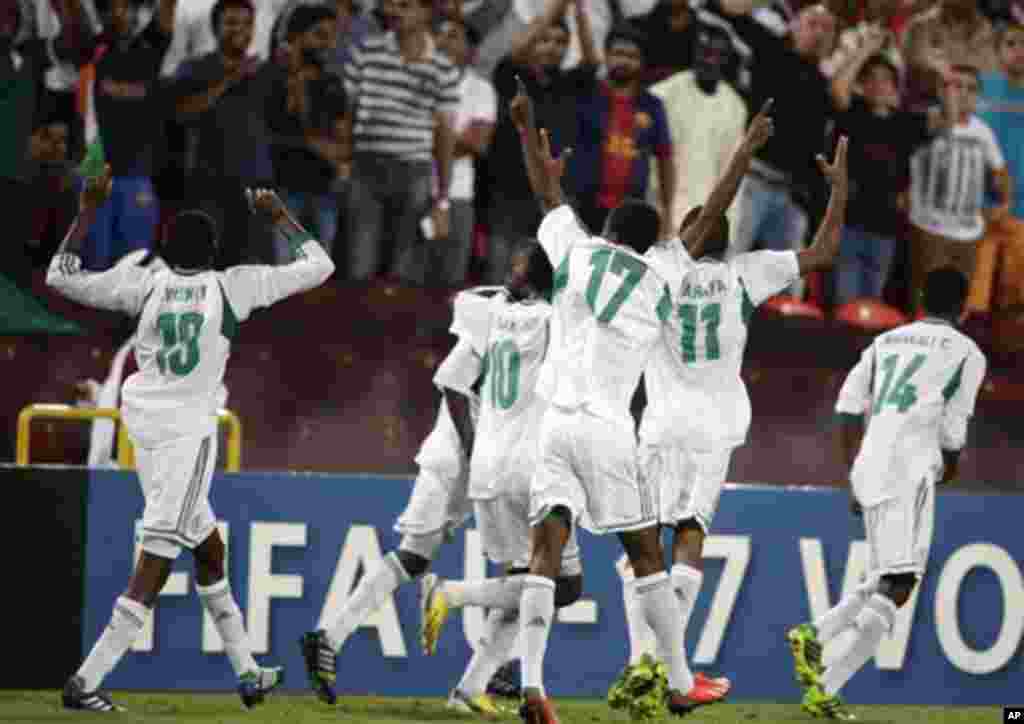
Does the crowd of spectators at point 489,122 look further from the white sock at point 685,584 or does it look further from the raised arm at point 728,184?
the white sock at point 685,584

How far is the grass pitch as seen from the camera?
10.8 meters

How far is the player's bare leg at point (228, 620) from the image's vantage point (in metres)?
11.1

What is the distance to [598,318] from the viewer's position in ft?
33.5

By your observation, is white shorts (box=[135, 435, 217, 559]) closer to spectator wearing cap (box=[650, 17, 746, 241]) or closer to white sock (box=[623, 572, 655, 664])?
white sock (box=[623, 572, 655, 664])

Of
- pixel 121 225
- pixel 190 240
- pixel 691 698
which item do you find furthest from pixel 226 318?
pixel 121 225

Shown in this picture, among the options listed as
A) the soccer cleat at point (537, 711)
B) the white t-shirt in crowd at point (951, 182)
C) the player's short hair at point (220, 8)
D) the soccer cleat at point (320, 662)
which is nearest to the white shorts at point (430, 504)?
the soccer cleat at point (320, 662)

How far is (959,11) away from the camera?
18.5 metres

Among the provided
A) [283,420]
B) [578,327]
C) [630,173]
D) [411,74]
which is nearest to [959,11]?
[630,173]

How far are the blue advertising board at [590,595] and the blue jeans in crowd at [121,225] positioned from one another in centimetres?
298

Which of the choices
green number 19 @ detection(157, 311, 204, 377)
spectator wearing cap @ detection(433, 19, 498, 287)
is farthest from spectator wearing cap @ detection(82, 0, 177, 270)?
green number 19 @ detection(157, 311, 204, 377)

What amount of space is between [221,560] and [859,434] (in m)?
3.48

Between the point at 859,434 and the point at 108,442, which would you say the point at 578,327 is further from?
the point at 108,442

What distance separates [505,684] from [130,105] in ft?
17.0

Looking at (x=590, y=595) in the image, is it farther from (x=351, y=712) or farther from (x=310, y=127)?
(x=310, y=127)
